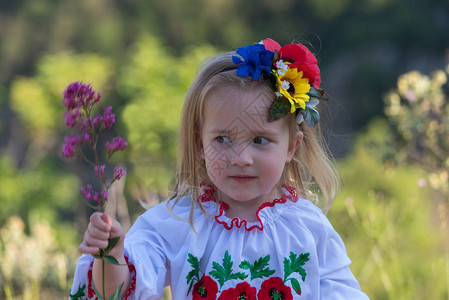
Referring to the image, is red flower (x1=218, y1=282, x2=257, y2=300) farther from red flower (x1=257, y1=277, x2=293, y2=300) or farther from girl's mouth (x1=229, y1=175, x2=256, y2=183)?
girl's mouth (x1=229, y1=175, x2=256, y2=183)

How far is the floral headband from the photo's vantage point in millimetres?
1309

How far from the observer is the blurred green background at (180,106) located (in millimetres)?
2592

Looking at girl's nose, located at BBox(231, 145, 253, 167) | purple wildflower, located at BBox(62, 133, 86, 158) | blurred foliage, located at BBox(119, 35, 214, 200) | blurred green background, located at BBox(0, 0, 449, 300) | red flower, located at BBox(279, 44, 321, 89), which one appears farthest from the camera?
blurred foliage, located at BBox(119, 35, 214, 200)

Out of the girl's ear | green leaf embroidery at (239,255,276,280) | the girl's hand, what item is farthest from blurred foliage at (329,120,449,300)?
the girl's hand

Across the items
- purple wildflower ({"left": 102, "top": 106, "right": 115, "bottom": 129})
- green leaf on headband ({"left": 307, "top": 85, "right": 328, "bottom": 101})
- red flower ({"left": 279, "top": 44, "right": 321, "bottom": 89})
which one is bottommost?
green leaf on headband ({"left": 307, "top": 85, "right": 328, "bottom": 101})

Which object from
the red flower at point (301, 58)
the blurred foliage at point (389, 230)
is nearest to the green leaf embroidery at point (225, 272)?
the red flower at point (301, 58)

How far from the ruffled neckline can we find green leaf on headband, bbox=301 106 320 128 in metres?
0.19

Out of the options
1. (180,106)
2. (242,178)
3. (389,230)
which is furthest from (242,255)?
(180,106)

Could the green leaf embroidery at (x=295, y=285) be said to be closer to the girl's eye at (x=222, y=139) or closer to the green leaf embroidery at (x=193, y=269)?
the green leaf embroidery at (x=193, y=269)

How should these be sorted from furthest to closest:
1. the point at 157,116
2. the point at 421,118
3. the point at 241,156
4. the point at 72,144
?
the point at 157,116, the point at 421,118, the point at 241,156, the point at 72,144

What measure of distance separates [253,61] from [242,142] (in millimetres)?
181

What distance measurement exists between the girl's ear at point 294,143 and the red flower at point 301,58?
0.43 feet

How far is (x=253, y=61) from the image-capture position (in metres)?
1.32

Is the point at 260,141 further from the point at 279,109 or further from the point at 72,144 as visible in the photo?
the point at 72,144
